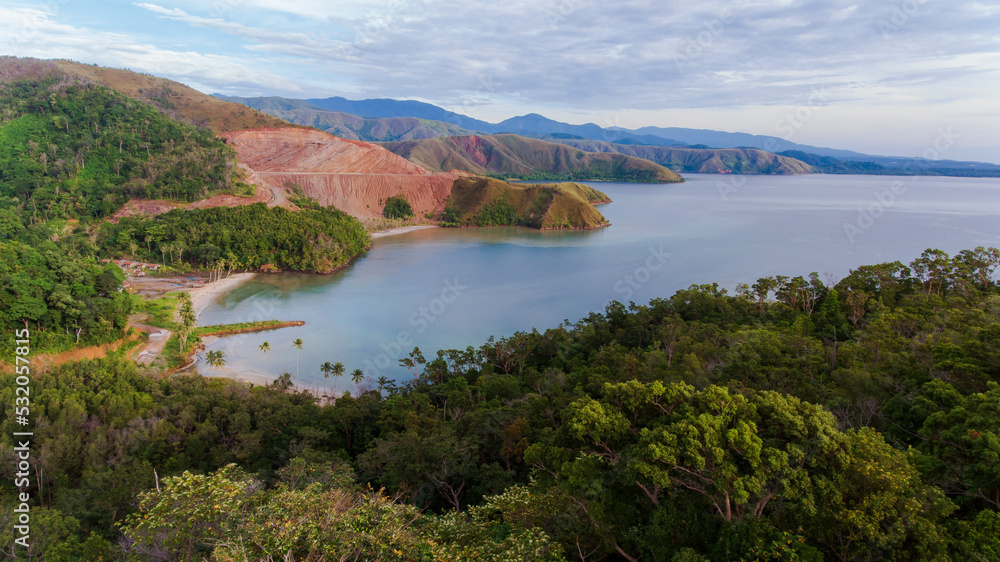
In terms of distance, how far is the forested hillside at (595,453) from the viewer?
9055mm

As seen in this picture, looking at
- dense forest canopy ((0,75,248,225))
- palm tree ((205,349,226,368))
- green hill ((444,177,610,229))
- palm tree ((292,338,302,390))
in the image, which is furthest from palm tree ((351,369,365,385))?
green hill ((444,177,610,229))

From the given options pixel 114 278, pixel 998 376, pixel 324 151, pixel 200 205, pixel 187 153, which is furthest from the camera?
pixel 324 151

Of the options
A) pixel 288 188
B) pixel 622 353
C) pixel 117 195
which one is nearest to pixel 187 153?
pixel 117 195

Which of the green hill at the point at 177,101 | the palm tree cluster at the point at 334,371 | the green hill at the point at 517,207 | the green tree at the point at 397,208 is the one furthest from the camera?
the green tree at the point at 397,208

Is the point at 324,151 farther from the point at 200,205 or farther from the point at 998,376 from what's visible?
the point at 998,376

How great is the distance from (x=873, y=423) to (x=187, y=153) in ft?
285

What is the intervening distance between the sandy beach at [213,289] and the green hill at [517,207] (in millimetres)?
50769

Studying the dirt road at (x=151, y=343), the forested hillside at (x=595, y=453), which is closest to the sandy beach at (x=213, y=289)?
the dirt road at (x=151, y=343)

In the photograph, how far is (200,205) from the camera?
68812mm

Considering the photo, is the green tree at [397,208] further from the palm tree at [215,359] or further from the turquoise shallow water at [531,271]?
the palm tree at [215,359]

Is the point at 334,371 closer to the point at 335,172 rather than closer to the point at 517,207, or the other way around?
the point at 335,172

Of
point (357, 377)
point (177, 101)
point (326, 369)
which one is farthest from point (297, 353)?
point (177, 101)

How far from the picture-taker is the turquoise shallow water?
40594mm

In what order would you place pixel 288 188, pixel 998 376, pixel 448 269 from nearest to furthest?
pixel 998 376, pixel 448 269, pixel 288 188
